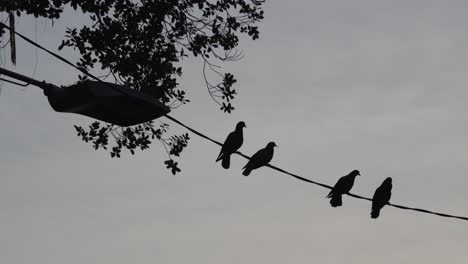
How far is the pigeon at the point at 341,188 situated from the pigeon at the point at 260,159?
1395 millimetres

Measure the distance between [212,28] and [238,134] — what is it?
2024 mm

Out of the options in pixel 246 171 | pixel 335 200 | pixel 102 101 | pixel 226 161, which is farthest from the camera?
pixel 246 171

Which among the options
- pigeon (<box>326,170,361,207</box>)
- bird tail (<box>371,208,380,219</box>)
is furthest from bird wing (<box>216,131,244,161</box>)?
bird tail (<box>371,208,380,219</box>)

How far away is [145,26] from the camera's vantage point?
44.0 feet

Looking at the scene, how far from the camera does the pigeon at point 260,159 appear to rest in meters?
14.6

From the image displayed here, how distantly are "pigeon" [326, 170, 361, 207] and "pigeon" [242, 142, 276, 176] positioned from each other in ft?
4.58

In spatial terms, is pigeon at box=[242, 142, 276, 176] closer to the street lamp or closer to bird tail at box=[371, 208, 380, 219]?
bird tail at box=[371, 208, 380, 219]

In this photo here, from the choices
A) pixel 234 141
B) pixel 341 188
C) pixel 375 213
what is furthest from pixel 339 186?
pixel 234 141

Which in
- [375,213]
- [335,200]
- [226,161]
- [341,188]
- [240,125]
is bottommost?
[375,213]

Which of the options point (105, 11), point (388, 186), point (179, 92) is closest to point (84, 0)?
point (105, 11)

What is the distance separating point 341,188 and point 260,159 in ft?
5.31

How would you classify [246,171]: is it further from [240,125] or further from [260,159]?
[240,125]

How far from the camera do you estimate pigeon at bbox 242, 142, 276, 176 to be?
575 inches

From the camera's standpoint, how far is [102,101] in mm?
7070
